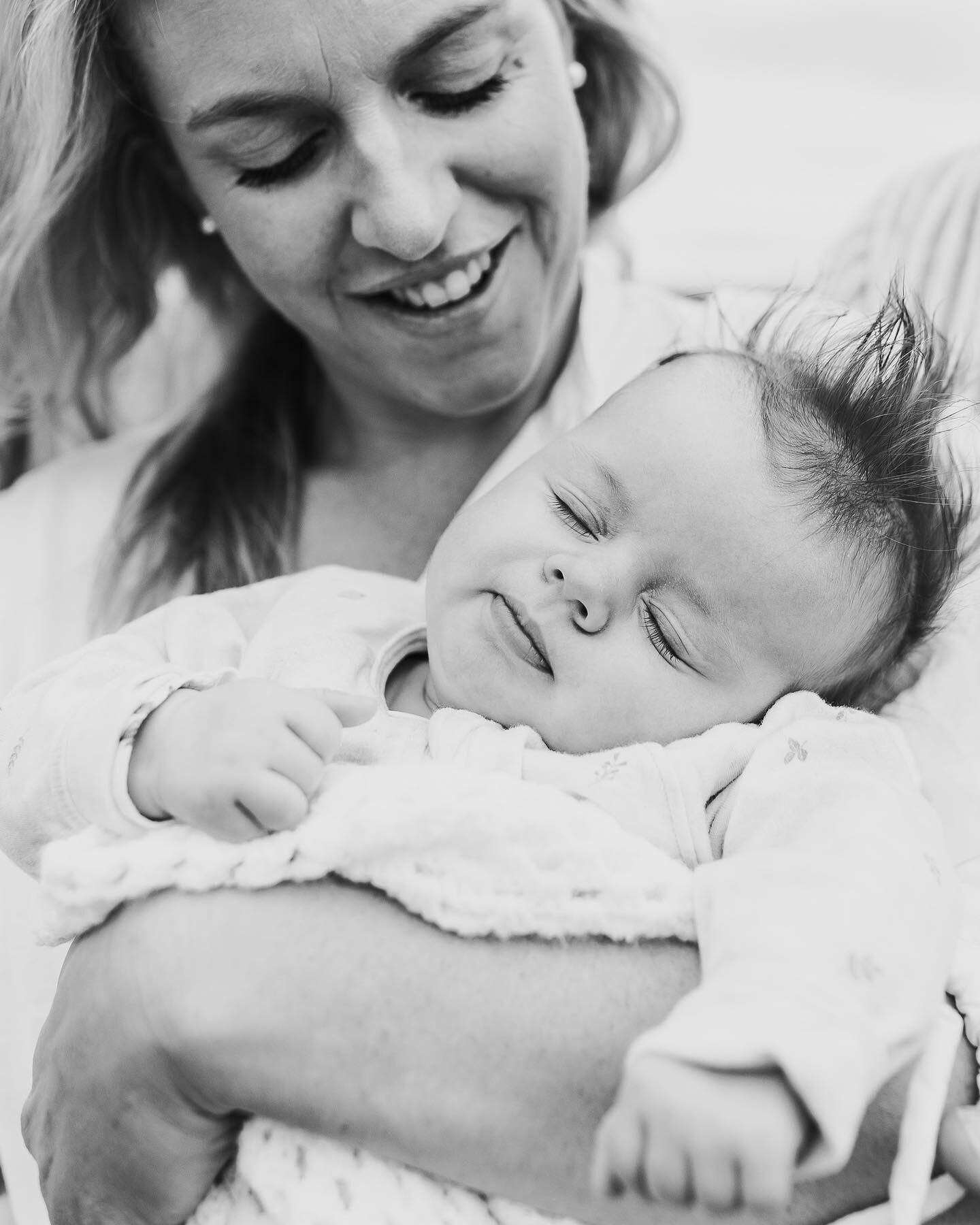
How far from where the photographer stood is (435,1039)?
105 centimetres

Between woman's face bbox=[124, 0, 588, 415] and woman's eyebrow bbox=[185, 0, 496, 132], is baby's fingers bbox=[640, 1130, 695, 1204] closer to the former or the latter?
woman's face bbox=[124, 0, 588, 415]

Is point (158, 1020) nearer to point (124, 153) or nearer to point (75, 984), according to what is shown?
point (75, 984)

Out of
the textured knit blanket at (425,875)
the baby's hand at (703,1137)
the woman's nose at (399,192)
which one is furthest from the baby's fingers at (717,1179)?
the woman's nose at (399,192)

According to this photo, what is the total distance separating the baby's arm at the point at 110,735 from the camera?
3.63 ft

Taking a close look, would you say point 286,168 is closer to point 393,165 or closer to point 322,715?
point 393,165

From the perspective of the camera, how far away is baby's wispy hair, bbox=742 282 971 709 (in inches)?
51.3

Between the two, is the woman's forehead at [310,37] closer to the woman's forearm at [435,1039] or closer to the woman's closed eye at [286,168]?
the woman's closed eye at [286,168]

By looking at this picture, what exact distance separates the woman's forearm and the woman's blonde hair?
0.85 meters

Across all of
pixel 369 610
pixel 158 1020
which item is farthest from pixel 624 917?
pixel 369 610

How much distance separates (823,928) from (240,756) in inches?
19.5

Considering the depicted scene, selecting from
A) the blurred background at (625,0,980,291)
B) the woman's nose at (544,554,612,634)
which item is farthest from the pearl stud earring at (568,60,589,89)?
the blurred background at (625,0,980,291)

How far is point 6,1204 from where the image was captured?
1712 millimetres

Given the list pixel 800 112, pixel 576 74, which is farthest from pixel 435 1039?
pixel 800 112

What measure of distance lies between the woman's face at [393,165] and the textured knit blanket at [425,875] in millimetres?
764
